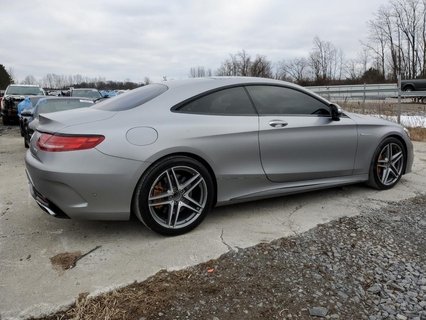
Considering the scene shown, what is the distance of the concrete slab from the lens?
2.67 metres

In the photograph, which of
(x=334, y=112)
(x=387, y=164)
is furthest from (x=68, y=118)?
(x=387, y=164)

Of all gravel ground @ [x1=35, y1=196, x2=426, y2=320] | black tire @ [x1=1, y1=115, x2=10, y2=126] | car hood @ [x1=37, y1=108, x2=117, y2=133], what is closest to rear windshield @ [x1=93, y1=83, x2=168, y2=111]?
car hood @ [x1=37, y1=108, x2=117, y2=133]

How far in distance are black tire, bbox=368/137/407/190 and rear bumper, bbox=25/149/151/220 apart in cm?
299

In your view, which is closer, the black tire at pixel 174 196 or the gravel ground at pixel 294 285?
the gravel ground at pixel 294 285

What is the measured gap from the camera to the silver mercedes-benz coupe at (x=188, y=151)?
3.17 m

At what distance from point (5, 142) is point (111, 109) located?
26.7 feet

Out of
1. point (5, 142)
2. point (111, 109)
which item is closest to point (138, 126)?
point (111, 109)

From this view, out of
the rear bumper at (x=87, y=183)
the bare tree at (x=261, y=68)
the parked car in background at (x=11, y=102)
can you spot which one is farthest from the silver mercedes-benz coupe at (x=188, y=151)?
the bare tree at (x=261, y=68)

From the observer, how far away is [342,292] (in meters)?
2.64

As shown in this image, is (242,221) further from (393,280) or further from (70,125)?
(70,125)

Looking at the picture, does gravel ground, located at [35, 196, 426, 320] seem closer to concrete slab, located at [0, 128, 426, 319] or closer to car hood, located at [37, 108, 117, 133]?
concrete slab, located at [0, 128, 426, 319]

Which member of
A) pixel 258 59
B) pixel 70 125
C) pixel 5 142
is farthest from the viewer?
pixel 258 59

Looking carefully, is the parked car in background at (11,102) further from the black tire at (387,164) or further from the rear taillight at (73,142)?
the black tire at (387,164)

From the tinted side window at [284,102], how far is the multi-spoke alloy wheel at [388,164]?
0.98 m
